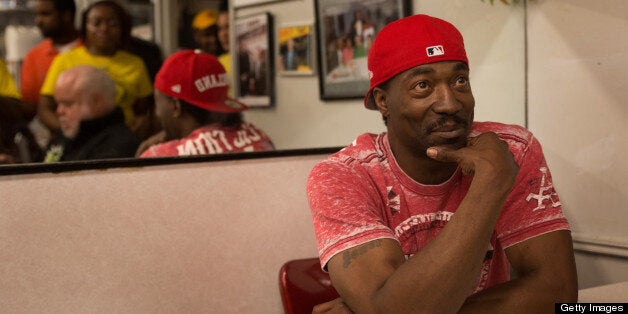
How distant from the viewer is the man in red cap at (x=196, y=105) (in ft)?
8.60

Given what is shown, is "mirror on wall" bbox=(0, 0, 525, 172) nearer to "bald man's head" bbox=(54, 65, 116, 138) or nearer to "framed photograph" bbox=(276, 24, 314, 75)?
"framed photograph" bbox=(276, 24, 314, 75)

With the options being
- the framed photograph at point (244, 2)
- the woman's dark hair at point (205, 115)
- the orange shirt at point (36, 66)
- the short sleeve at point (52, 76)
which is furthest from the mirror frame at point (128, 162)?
the orange shirt at point (36, 66)

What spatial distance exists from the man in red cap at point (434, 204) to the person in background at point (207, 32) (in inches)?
92.2

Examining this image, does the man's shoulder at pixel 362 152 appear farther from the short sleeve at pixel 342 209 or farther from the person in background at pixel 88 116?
the person in background at pixel 88 116

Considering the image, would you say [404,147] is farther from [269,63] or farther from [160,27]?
[160,27]

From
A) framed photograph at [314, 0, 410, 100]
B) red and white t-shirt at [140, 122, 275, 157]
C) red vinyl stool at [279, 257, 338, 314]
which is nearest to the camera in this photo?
red vinyl stool at [279, 257, 338, 314]

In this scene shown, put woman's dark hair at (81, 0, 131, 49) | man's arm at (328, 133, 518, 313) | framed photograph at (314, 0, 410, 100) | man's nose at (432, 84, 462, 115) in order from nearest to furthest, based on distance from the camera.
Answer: man's arm at (328, 133, 518, 313), man's nose at (432, 84, 462, 115), framed photograph at (314, 0, 410, 100), woman's dark hair at (81, 0, 131, 49)

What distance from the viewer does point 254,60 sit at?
12.2 ft

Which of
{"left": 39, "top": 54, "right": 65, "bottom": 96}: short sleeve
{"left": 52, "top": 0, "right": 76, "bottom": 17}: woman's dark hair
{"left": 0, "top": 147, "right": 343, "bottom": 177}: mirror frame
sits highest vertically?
{"left": 52, "top": 0, "right": 76, "bottom": 17}: woman's dark hair

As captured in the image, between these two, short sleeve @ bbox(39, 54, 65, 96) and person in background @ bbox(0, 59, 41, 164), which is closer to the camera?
person in background @ bbox(0, 59, 41, 164)

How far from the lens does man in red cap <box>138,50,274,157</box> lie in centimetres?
262

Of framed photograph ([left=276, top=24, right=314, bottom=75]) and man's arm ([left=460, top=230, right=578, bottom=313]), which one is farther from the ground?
framed photograph ([left=276, top=24, right=314, bottom=75])

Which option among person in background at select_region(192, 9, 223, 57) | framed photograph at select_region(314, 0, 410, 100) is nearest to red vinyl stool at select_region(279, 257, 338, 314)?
framed photograph at select_region(314, 0, 410, 100)

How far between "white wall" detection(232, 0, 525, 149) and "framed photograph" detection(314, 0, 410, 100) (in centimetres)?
5
